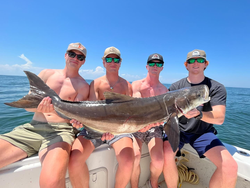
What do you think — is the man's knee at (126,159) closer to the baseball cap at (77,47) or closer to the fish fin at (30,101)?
the fish fin at (30,101)

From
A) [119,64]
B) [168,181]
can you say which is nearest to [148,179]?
[168,181]

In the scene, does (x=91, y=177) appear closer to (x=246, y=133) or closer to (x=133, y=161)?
(x=133, y=161)

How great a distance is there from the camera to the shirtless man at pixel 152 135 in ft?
9.56

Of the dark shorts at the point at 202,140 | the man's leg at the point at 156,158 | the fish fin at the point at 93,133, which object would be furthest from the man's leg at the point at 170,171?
the fish fin at the point at 93,133

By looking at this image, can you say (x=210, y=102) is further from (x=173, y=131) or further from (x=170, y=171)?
(x=170, y=171)

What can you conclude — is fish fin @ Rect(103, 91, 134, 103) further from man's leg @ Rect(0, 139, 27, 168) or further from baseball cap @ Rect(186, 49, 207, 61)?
baseball cap @ Rect(186, 49, 207, 61)

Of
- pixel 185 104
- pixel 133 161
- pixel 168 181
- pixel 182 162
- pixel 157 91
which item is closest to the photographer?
pixel 185 104

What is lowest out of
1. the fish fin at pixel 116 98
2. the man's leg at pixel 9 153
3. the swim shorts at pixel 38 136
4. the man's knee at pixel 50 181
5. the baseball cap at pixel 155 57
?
the man's knee at pixel 50 181

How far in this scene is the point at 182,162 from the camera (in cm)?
387

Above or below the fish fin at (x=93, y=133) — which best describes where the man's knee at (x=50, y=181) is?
below

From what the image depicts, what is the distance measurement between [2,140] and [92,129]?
5.62ft

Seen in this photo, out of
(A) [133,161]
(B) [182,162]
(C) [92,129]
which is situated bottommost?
(B) [182,162]

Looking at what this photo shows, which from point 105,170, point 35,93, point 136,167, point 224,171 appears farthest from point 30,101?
point 224,171

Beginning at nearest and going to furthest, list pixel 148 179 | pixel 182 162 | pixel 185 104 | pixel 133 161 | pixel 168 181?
pixel 185 104 → pixel 133 161 → pixel 168 181 → pixel 148 179 → pixel 182 162
